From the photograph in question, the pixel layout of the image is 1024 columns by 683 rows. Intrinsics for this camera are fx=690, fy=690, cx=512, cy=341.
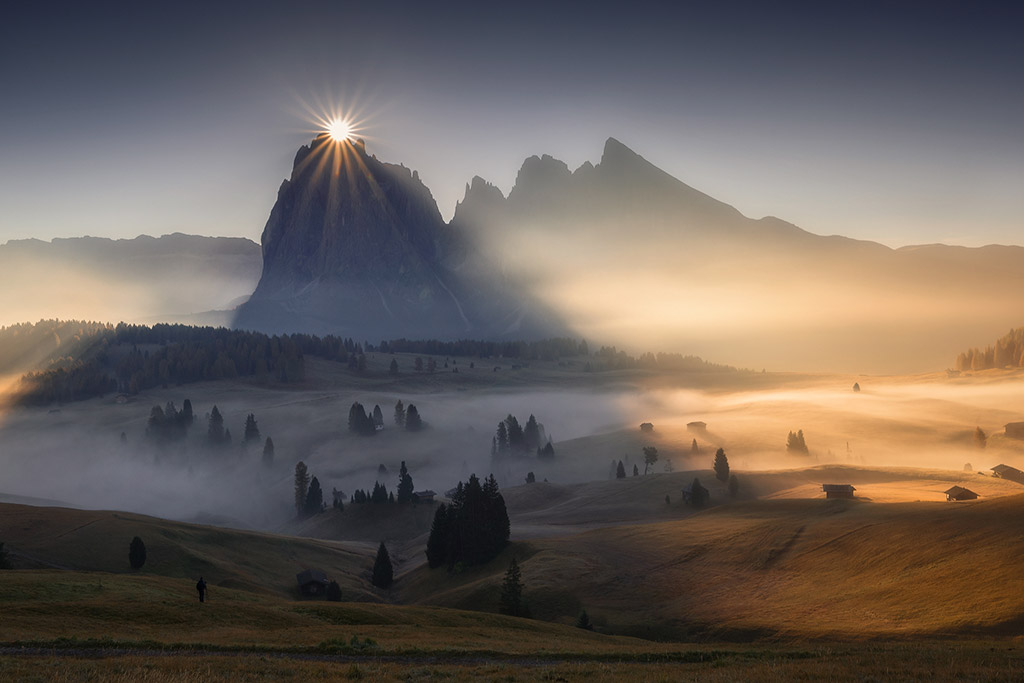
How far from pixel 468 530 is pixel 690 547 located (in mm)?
38906

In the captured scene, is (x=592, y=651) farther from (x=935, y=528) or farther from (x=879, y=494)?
(x=879, y=494)

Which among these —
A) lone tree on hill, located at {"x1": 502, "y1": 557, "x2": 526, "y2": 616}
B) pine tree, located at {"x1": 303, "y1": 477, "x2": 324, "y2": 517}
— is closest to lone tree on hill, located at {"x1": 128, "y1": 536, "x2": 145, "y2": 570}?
lone tree on hill, located at {"x1": 502, "y1": 557, "x2": 526, "y2": 616}

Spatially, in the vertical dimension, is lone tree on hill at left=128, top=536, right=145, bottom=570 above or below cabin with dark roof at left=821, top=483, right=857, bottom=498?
below

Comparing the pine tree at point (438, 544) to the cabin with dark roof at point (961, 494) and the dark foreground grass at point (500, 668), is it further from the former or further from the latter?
the dark foreground grass at point (500, 668)

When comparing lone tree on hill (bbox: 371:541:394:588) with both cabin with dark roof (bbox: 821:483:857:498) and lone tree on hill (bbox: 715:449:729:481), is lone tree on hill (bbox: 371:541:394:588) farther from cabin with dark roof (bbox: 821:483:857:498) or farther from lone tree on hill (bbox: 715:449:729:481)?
lone tree on hill (bbox: 715:449:729:481)

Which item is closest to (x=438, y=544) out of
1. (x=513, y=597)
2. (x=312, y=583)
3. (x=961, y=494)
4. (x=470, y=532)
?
(x=470, y=532)

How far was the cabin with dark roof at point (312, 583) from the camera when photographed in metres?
105

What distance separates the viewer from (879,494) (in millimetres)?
126125

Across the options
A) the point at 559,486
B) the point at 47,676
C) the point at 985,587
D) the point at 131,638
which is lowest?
the point at 559,486

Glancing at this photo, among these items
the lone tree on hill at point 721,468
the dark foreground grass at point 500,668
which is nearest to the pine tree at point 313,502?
the lone tree on hill at point 721,468

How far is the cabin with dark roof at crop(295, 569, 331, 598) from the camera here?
105 meters

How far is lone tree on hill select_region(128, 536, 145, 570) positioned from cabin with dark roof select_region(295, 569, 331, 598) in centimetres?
2241

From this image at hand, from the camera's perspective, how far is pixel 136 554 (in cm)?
9700

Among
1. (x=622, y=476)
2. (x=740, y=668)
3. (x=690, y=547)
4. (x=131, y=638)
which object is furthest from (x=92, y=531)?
(x=622, y=476)
